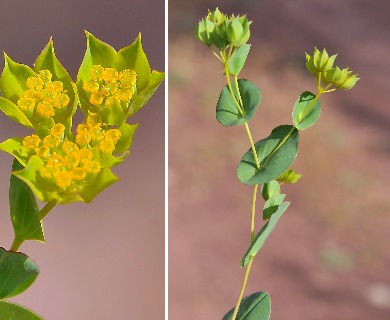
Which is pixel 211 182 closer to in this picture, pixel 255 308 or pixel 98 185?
pixel 255 308

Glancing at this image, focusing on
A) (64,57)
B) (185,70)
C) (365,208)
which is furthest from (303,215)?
(64,57)

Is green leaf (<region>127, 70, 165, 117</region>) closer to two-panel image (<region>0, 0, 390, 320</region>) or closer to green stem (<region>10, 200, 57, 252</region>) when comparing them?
green stem (<region>10, 200, 57, 252</region>)

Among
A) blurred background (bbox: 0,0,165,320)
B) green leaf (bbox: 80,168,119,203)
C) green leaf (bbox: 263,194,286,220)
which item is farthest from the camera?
blurred background (bbox: 0,0,165,320)

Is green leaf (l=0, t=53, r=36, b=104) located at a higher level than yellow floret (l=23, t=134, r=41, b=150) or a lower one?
higher

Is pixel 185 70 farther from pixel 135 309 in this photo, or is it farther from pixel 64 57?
pixel 135 309

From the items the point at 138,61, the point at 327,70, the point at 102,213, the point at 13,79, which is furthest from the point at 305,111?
the point at 102,213

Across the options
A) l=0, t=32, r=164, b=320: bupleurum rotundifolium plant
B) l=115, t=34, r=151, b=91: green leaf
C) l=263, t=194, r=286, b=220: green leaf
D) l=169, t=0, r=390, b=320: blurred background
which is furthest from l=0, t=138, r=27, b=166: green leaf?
l=169, t=0, r=390, b=320: blurred background

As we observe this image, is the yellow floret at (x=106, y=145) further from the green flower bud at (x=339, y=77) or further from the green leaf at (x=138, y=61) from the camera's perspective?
the green flower bud at (x=339, y=77)
